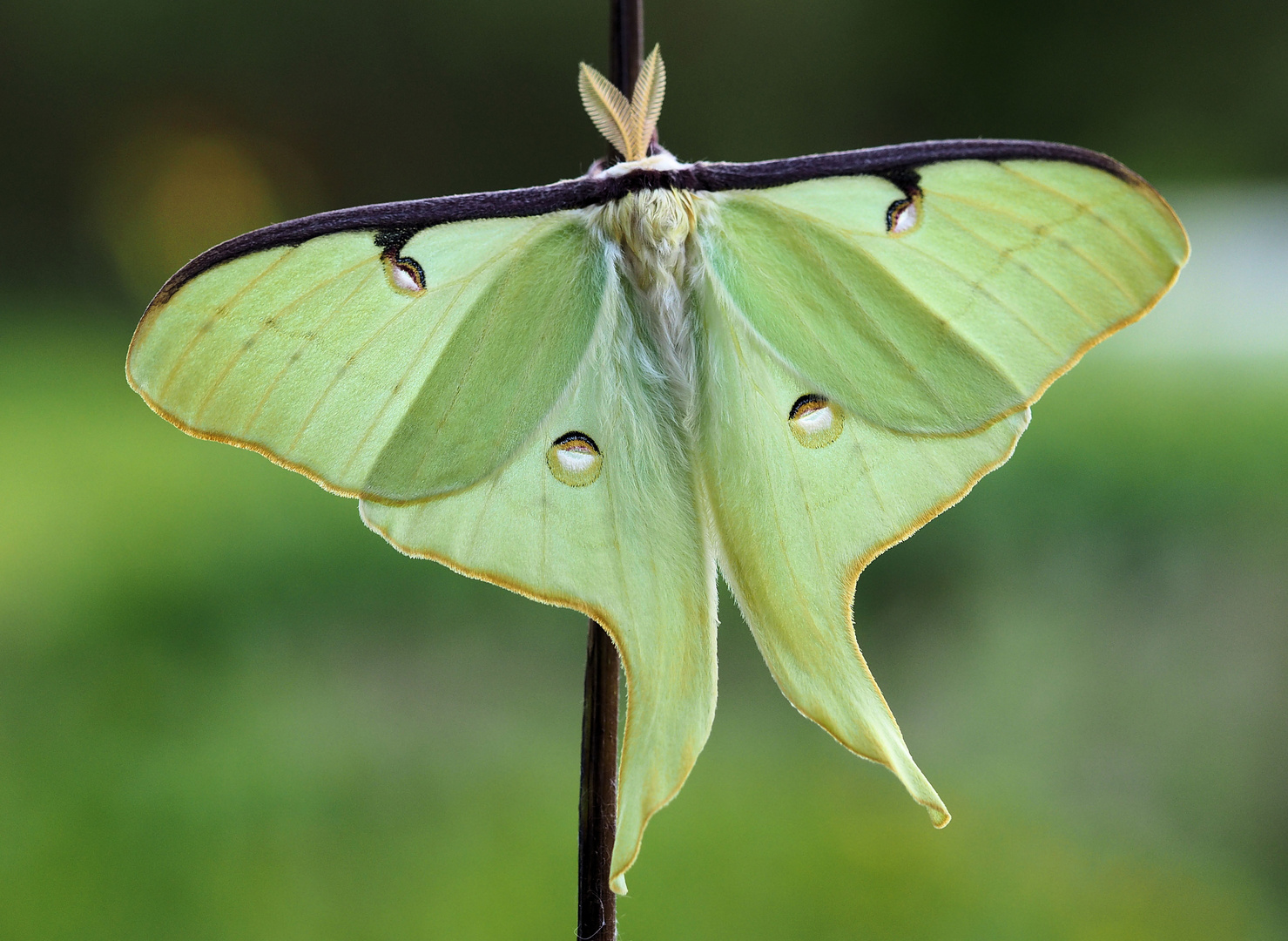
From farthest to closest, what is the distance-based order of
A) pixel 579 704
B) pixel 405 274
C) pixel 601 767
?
pixel 579 704 < pixel 405 274 < pixel 601 767

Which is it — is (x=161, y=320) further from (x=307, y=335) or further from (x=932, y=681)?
(x=932, y=681)

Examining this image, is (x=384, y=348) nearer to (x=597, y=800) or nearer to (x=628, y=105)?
(x=628, y=105)

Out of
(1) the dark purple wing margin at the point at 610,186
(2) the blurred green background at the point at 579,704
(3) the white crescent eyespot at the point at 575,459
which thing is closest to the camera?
(1) the dark purple wing margin at the point at 610,186

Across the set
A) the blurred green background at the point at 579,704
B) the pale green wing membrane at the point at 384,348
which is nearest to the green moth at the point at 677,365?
the pale green wing membrane at the point at 384,348

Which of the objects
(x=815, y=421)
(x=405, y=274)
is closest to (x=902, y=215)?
(x=815, y=421)

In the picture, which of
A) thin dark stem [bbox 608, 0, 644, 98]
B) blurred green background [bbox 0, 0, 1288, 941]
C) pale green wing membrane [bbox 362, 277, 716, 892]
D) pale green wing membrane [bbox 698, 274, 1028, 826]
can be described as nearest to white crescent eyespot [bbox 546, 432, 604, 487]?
pale green wing membrane [bbox 362, 277, 716, 892]

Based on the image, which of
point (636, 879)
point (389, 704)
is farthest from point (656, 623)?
point (389, 704)

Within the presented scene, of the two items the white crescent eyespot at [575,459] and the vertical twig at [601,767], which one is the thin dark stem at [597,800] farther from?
the white crescent eyespot at [575,459]
